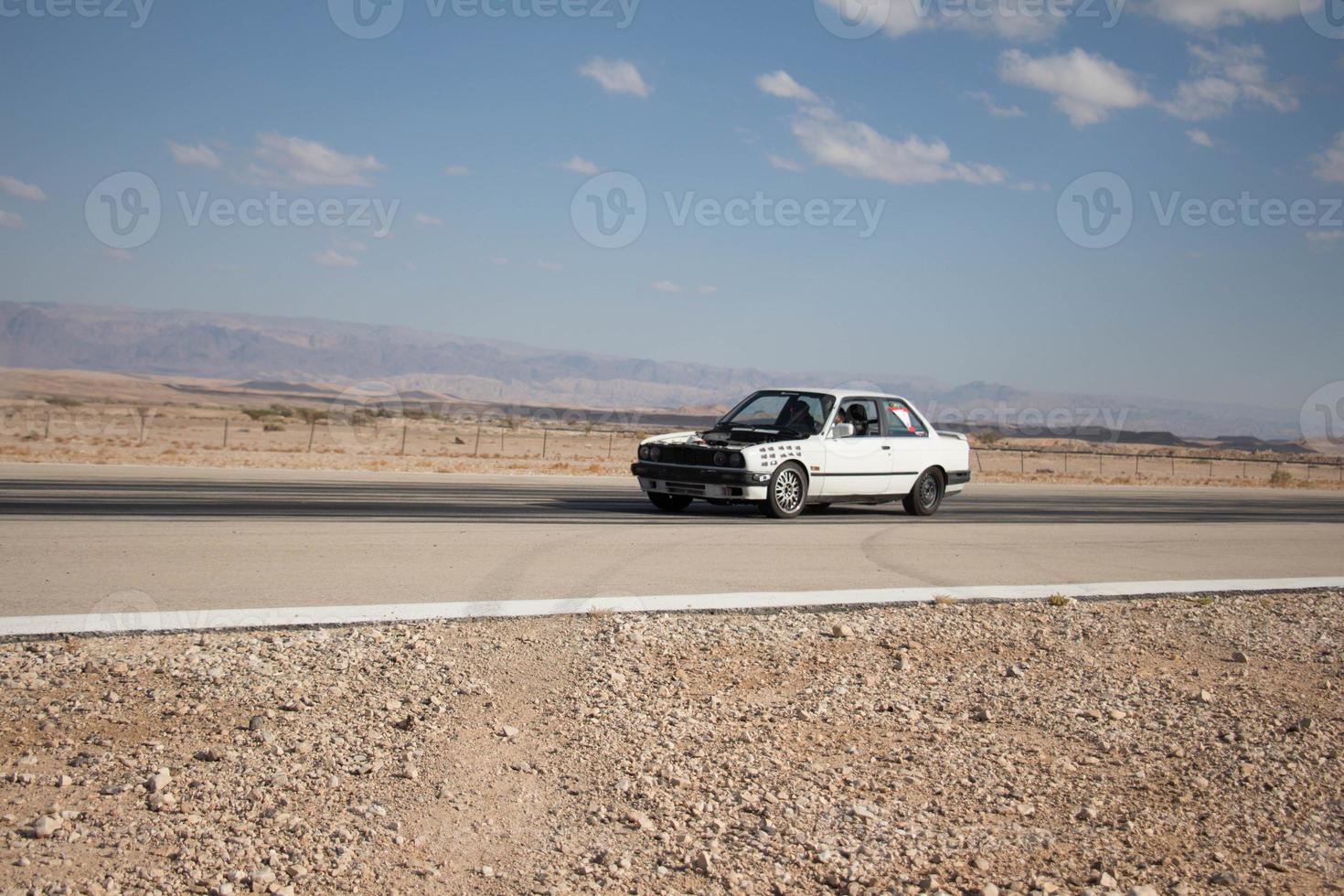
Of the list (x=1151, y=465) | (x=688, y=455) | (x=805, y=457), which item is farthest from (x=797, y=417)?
(x=1151, y=465)

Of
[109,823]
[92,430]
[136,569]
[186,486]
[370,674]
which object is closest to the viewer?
[109,823]

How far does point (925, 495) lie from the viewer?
16797 millimetres

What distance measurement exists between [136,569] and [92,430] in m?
55.6

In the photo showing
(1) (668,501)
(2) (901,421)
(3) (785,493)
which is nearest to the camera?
(3) (785,493)

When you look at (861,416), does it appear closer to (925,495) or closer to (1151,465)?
(925,495)

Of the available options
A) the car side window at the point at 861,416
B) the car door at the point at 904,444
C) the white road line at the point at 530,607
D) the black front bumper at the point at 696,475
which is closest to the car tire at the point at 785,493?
the black front bumper at the point at 696,475

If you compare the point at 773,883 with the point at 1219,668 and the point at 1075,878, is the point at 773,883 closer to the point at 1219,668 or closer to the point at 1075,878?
the point at 1075,878

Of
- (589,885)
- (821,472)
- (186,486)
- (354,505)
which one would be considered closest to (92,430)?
(186,486)

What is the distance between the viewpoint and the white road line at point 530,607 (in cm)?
713

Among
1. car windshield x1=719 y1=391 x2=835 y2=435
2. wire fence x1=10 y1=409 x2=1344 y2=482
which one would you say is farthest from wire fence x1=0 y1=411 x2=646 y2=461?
car windshield x1=719 y1=391 x2=835 y2=435

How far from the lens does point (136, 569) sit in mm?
9375

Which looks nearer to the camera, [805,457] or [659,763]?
[659,763]

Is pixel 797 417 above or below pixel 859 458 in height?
above

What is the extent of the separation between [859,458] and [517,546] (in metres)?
5.80
